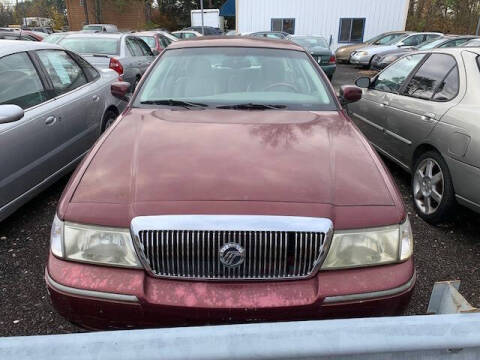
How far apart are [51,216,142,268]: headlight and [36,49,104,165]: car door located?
228 cm

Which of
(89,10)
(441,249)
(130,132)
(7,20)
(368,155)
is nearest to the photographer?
(368,155)

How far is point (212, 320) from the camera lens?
Answer: 1.75 m

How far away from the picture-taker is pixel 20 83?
3.63 m

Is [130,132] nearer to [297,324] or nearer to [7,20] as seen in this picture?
[297,324]

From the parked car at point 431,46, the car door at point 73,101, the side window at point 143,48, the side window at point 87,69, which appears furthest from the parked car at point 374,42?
the car door at point 73,101

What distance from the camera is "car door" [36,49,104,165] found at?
4014 mm

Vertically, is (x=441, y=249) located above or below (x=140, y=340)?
below

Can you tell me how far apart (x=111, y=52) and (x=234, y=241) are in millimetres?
7456

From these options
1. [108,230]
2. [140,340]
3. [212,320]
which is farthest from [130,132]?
[140,340]

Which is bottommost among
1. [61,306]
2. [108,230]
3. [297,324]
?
[61,306]

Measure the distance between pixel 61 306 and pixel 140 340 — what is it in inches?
41.1

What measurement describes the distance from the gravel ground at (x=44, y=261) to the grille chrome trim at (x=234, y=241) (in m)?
0.95

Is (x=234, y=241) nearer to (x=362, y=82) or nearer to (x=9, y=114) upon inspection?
(x=9, y=114)

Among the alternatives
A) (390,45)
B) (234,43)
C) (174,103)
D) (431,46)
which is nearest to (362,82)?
(234,43)
